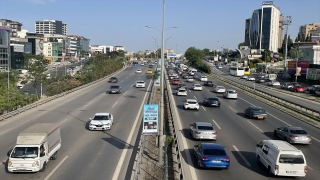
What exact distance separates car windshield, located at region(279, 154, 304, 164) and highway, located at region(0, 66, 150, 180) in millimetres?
6430

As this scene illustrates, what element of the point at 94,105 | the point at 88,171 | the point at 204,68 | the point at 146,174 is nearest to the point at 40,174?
the point at 88,171

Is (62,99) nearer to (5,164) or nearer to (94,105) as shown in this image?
(94,105)

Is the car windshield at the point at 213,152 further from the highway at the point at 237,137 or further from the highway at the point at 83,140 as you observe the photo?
the highway at the point at 83,140

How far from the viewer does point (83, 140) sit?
21250 mm

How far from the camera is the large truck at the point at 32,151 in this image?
14445mm

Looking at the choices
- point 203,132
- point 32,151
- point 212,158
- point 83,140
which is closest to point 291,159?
point 212,158

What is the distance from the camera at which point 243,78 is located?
89.1 metres

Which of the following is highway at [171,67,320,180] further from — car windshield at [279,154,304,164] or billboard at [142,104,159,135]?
billboard at [142,104,159,135]

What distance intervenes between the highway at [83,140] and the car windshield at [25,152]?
79 cm

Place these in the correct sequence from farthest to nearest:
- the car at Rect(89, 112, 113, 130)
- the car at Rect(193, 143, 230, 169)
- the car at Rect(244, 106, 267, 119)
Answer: the car at Rect(244, 106, 267, 119) < the car at Rect(89, 112, 113, 130) < the car at Rect(193, 143, 230, 169)

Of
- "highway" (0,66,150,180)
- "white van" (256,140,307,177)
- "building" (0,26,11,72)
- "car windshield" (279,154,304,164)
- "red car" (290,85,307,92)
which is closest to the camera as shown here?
"white van" (256,140,307,177)

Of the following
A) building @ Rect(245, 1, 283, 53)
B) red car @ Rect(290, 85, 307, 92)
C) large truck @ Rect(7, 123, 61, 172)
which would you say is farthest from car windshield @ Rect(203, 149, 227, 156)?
building @ Rect(245, 1, 283, 53)

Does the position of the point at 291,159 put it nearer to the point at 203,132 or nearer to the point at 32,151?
the point at 203,132

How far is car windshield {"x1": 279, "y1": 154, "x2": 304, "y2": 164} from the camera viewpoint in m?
14.6
